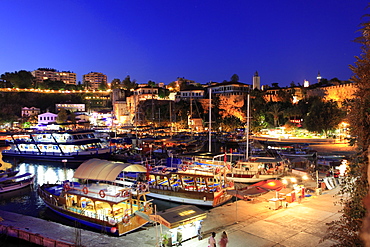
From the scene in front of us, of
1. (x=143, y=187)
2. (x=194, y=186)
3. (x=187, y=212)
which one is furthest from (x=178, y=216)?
(x=194, y=186)

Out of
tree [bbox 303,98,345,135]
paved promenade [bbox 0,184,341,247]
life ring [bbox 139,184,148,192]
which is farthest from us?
tree [bbox 303,98,345,135]

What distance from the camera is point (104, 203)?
598 inches

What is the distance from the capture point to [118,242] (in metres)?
11.2

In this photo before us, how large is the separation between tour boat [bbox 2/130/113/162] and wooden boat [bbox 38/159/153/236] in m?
19.3

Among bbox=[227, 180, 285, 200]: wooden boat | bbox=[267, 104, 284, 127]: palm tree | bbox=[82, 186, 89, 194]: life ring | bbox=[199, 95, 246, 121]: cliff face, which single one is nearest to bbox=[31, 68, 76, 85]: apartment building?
bbox=[199, 95, 246, 121]: cliff face

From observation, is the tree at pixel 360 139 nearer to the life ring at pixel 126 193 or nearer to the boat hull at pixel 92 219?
the boat hull at pixel 92 219

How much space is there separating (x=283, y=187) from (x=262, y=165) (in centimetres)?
704

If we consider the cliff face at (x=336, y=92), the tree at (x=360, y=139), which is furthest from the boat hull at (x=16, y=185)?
the cliff face at (x=336, y=92)

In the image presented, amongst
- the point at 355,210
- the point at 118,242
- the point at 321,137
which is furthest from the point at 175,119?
the point at 355,210

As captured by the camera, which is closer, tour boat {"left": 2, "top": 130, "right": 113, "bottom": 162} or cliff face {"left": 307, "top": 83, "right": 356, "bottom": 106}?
tour boat {"left": 2, "top": 130, "right": 113, "bottom": 162}

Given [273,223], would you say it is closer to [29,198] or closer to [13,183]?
[29,198]

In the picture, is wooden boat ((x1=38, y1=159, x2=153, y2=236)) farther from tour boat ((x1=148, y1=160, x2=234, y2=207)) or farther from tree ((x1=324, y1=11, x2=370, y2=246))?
tree ((x1=324, y1=11, x2=370, y2=246))

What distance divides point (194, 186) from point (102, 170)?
624 cm

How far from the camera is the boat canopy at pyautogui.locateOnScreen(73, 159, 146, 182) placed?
14707 mm
